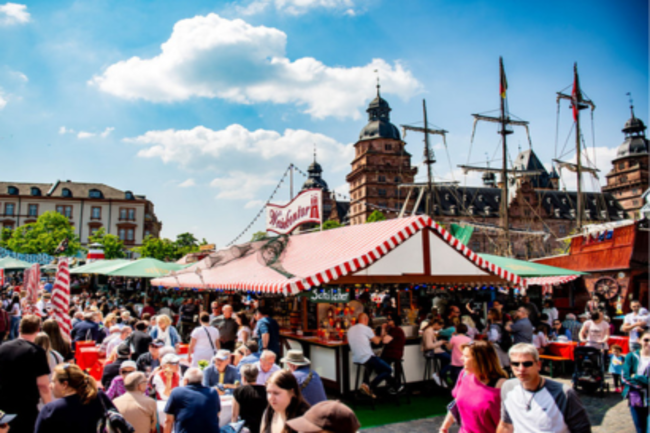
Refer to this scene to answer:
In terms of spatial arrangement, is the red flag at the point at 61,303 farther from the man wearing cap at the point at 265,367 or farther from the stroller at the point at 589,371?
the stroller at the point at 589,371

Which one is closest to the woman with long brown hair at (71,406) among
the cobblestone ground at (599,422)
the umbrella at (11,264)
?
the cobblestone ground at (599,422)

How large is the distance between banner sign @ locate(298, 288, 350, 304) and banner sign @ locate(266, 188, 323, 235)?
9.75 ft

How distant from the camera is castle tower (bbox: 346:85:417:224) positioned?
77.3 m

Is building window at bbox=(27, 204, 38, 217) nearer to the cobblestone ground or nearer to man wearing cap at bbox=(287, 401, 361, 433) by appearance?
the cobblestone ground

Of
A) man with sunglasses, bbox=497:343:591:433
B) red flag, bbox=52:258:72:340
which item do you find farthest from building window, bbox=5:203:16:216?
man with sunglasses, bbox=497:343:591:433

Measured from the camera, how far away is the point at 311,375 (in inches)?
188

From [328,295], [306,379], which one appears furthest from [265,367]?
[328,295]

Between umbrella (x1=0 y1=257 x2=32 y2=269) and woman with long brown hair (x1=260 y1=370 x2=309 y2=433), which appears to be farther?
umbrella (x1=0 y1=257 x2=32 y2=269)

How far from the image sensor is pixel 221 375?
658 centimetres

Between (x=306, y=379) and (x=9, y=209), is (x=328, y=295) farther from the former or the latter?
(x=9, y=209)

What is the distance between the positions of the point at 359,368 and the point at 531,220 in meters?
81.6

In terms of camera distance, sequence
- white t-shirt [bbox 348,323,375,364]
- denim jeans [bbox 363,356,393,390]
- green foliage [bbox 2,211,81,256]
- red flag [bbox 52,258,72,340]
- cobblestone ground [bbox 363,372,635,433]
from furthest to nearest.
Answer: green foliage [bbox 2,211,81,256], red flag [bbox 52,258,72,340], white t-shirt [bbox 348,323,375,364], denim jeans [bbox 363,356,393,390], cobblestone ground [bbox 363,372,635,433]

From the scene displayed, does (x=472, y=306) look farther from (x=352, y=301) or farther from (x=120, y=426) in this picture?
(x=120, y=426)

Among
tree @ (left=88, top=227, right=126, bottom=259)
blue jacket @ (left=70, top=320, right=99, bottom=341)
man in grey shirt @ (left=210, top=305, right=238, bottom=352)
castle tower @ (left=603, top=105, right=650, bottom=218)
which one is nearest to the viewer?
man in grey shirt @ (left=210, top=305, right=238, bottom=352)
